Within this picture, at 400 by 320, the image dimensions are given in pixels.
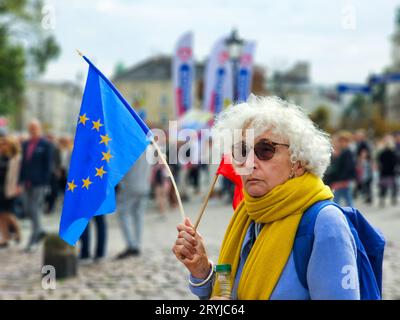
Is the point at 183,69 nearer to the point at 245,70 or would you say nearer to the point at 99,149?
the point at 245,70

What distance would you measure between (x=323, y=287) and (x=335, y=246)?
0.14 m

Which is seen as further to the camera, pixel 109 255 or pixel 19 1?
pixel 19 1

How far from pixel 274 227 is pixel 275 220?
28 mm

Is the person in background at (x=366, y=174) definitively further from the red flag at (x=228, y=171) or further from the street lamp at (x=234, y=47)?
the red flag at (x=228, y=171)

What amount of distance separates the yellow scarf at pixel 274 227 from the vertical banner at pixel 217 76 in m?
19.3

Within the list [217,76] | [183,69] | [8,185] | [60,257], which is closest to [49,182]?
[8,185]

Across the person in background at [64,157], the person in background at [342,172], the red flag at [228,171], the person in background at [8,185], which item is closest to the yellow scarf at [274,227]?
the red flag at [228,171]

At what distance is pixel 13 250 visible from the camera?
35.8 ft

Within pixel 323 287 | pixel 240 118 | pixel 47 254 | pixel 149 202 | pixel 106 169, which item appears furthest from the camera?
pixel 149 202

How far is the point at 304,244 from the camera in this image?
8.22 ft

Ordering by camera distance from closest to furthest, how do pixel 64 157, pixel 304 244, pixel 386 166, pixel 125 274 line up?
pixel 304 244 < pixel 125 274 < pixel 64 157 < pixel 386 166

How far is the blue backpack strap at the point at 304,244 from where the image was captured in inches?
98.4
